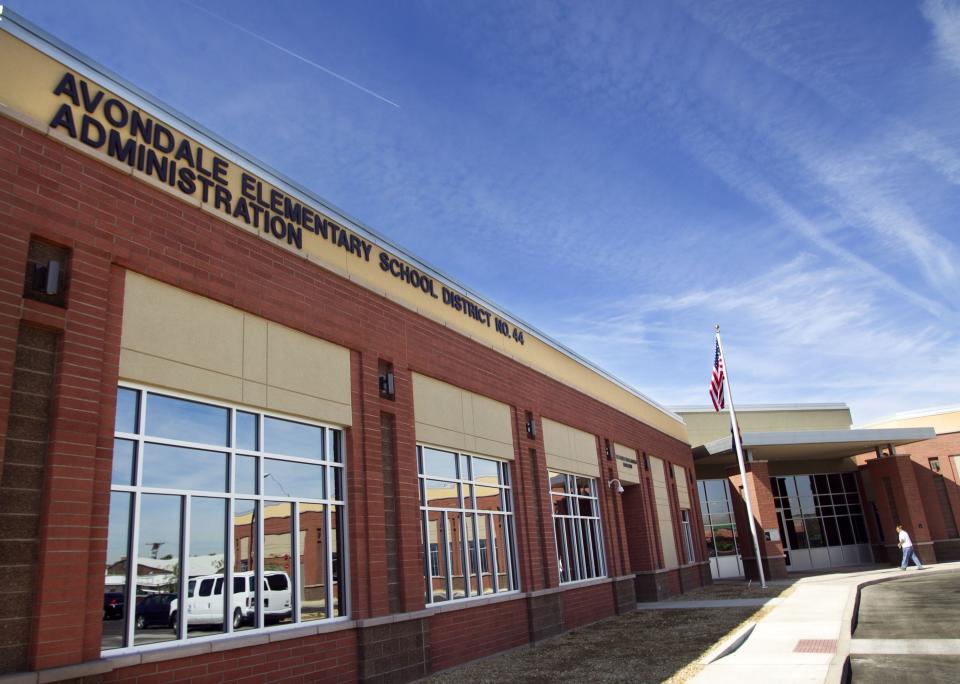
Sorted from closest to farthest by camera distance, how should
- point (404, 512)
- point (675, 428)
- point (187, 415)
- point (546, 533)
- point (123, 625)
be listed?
point (123, 625) → point (187, 415) → point (404, 512) → point (546, 533) → point (675, 428)

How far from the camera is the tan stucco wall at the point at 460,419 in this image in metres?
13.9

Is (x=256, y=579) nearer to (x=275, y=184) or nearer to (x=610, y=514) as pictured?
(x=275, y=184)

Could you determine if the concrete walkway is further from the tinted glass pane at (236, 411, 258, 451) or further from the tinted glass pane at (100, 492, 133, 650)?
the tinted glass pane at (100, 492, 133, 650)

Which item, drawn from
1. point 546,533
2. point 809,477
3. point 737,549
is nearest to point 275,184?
Result: point 546,533

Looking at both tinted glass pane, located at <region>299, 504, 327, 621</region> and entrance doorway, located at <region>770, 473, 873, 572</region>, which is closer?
tinted glass pane, located at <region>299, 504, 327, 621</region>

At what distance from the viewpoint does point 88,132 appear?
8578 millimetres

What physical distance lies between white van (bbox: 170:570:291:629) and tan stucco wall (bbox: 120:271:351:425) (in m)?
2.27

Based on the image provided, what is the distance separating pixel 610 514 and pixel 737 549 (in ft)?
57.8

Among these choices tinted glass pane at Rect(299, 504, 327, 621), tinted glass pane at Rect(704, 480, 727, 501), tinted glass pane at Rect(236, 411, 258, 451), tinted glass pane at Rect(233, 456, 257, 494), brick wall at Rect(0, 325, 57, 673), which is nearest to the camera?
brick wall at Rect(0, 325, 57, 673)

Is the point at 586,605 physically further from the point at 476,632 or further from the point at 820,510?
the point at 820,510

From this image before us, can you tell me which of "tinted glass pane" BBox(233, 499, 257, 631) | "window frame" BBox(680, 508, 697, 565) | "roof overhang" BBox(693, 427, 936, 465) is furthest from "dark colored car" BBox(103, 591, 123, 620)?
"roof overhang" BBox(693, 427, 936, 465)

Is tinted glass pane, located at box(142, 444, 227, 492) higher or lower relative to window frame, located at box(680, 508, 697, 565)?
higher

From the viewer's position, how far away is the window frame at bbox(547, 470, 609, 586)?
18719mm

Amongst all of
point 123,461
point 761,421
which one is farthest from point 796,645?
point 761,421
